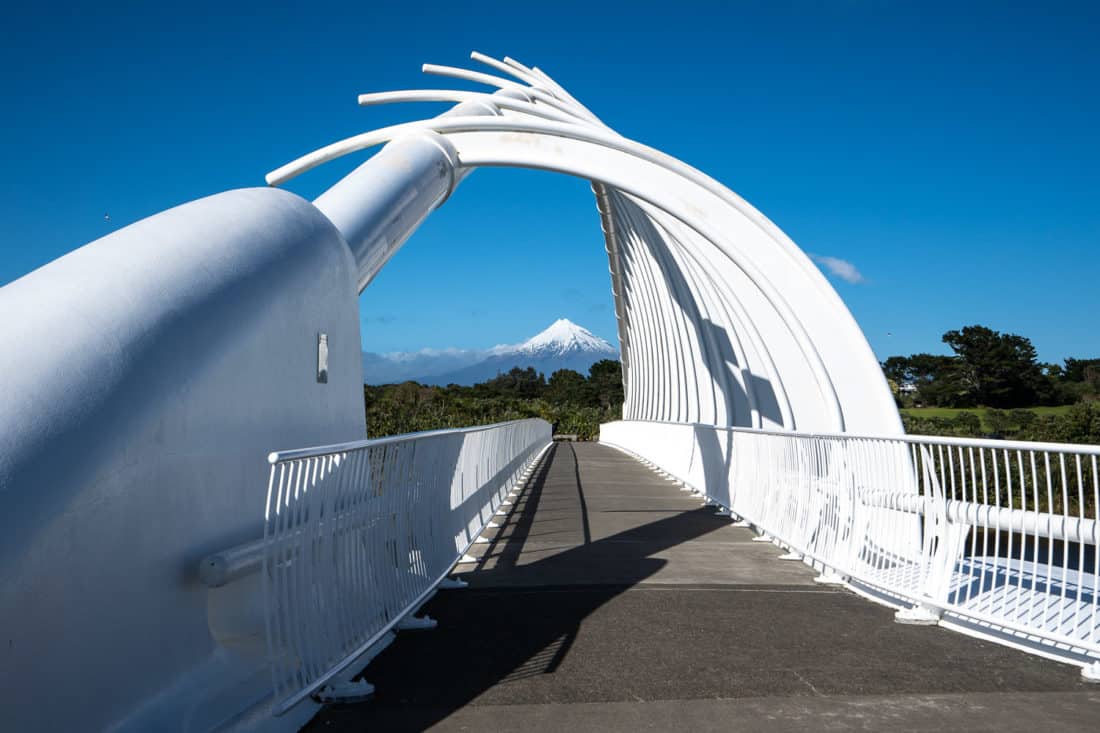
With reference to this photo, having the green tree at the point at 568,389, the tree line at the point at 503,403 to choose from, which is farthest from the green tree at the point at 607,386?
the green tree at the point at 568,389

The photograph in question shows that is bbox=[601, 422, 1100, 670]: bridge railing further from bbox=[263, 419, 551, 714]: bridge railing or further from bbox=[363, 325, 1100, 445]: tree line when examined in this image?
bbox=[363, 325, 1100, 445]: tree line

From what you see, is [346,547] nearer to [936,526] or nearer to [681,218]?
[936,526]

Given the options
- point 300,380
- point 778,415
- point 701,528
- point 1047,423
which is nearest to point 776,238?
point 701,528

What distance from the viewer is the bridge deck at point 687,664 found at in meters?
4.93

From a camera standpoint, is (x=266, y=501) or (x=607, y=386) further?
(x=607, y=386)

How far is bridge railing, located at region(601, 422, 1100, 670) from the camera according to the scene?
6422mm

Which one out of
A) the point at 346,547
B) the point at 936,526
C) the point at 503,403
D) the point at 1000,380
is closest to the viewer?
the point at 346,547

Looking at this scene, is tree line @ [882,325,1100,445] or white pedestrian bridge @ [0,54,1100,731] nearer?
white pedestrian bridge @ [0,54,1100,731]

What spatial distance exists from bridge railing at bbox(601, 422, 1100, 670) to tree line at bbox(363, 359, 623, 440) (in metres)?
5.43

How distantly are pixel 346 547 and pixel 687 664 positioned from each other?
2.22 meters

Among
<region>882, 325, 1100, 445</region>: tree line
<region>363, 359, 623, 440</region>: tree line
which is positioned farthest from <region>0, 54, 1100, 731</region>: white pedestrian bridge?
Result: <region>882, 325, 1100, 445</region>: tree line

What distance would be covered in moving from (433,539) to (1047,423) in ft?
165

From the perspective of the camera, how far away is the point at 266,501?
16.5ft

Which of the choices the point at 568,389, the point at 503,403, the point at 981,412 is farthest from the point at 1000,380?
the point at 568,389
